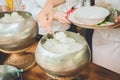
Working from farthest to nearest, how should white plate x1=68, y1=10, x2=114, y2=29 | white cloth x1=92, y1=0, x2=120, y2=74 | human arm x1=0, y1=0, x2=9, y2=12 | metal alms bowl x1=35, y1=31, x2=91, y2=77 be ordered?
human arm x1=0, y1=0, x2=9, y2=12
white cloth x1=92, y1=0, x2=120, y2=74
white plate x1=68, y1=10, x2=114, y2=29
metal alms bowl x1=35, y1=31, x2=91, y2=77

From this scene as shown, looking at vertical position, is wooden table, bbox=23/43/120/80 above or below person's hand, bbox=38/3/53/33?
below

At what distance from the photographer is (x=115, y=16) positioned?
985 mm

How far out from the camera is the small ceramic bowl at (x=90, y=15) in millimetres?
943

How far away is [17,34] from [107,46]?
0.56 metres

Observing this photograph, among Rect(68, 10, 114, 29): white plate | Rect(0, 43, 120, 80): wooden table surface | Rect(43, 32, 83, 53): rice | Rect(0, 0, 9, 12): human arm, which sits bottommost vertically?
Rect(0, 43, 120, 80): wooden table surface

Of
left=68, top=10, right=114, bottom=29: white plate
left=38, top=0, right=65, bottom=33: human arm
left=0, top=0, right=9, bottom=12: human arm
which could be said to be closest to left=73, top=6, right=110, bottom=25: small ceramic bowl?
left=68, top=10, right=114, bottom=29: white plate

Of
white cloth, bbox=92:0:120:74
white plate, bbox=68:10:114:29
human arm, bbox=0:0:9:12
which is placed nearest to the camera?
white plate, bbox=68:10:114:29

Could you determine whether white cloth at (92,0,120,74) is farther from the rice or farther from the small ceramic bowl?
the rice

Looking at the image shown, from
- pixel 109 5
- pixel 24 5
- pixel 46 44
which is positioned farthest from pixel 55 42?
pixel 24 5

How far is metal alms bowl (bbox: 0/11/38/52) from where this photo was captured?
3.00 feet

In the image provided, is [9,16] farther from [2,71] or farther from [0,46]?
[2,71]

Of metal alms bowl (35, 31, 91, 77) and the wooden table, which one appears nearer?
metal alms bowl (35, 31, 91, 77)

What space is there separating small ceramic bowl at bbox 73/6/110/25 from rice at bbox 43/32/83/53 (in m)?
0.15

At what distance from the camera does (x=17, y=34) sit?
3.02ft
